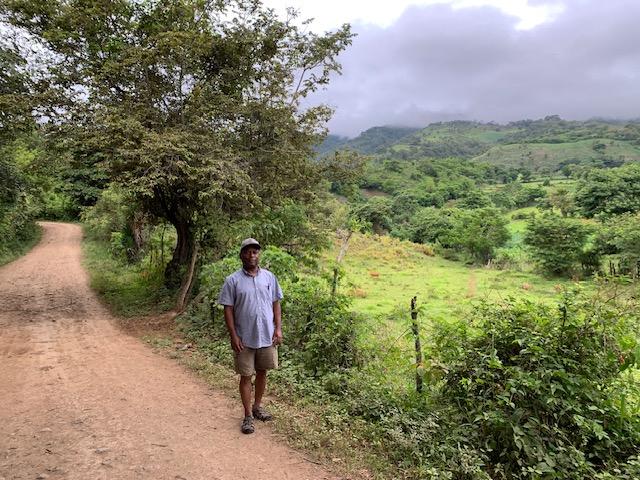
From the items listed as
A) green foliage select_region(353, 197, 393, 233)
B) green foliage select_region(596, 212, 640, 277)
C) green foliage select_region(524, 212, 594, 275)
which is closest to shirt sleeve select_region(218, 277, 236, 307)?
green foliage select_region(596, 212, 640, 277)

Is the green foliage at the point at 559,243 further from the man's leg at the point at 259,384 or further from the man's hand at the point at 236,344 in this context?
the man's hand at the point at 236,344

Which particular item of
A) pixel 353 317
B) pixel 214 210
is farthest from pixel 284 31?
pixel 353 317

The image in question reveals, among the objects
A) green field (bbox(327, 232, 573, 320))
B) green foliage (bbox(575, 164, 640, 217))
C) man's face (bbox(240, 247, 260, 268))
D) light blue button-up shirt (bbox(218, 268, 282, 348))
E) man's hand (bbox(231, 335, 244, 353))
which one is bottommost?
green field (bbox(327, 232, 573, 320))

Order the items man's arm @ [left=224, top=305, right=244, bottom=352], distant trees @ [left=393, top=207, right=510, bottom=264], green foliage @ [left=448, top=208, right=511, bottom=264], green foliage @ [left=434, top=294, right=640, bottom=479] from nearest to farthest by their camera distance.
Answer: green foliage @ [left=434, top=294, right=640, bottom=479], man's arm @ [left=224, top=305, right=244, bottom=352], green foliage @ [left=448, top=208, right=511, bottom=264], distant trees @ [left=393, top=207, right=510, bottom=264]

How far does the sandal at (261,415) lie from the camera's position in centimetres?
525

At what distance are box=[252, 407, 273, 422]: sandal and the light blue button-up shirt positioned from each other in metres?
0.99

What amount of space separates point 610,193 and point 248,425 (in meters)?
54.5

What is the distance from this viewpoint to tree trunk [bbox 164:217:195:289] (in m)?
12.8

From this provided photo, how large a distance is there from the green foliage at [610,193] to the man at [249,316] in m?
50.1

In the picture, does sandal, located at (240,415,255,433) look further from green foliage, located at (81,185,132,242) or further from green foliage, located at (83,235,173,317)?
green foliage, located at (81,185,132,242)

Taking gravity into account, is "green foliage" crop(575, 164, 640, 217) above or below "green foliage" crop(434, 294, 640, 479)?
above

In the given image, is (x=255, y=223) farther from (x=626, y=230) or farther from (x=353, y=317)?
(x=626, y=230)

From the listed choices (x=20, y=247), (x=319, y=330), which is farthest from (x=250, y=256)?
(x=20, y=247)

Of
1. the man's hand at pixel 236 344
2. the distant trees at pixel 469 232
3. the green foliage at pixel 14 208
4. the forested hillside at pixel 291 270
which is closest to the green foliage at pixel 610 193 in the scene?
the distant trees at pixel 469 232
